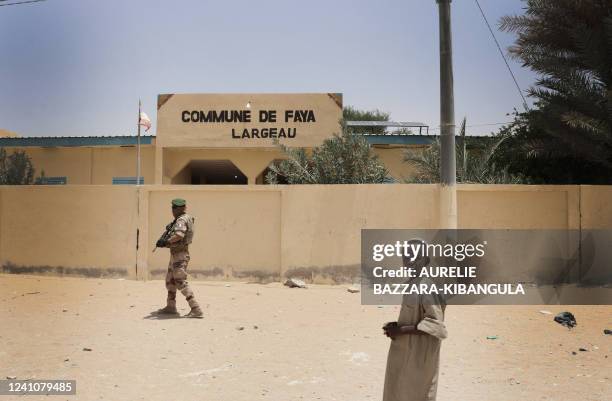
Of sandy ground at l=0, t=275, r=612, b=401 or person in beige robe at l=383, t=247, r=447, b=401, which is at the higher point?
person in beige robe at l=383, t=247, r=447, b=401

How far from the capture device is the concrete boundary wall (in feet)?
32.7

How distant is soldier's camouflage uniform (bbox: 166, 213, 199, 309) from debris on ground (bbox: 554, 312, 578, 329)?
476cm

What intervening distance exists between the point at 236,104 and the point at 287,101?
140 centimetres

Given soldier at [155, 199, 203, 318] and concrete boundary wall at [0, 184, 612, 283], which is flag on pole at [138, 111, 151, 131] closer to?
concrete boundary wall at [0, 184, 612, 283]

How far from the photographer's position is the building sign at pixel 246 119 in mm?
15445

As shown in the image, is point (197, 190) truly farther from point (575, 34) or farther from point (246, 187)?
point (575, 34)

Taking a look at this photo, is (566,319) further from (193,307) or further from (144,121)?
(144,121)

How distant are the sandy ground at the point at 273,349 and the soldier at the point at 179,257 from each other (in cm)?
35

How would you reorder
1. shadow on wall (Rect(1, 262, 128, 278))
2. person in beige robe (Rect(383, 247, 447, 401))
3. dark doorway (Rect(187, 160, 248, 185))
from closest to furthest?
person in beige robe (Rect(383, 247, 447, 401)) → shadow on wall (Rect(1, 262, 128, 278)) → dark doorway (Rect(187, 160, 248, 185))

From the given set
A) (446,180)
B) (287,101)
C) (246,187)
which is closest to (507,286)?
(446,180)

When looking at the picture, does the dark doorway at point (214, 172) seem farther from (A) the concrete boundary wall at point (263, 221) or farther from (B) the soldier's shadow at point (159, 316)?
(B) the soldier's shadow at point (159, 316)

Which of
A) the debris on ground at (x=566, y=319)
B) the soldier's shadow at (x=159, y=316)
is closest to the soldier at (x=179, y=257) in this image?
the soldier's shadow at (x=159, y=316)

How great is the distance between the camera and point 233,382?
16.4 feet

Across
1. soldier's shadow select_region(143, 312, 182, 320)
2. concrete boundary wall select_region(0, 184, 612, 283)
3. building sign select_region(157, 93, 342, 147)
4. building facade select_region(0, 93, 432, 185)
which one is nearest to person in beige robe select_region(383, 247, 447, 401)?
soldier's shadow select_region(143, 312, 182, 320)
